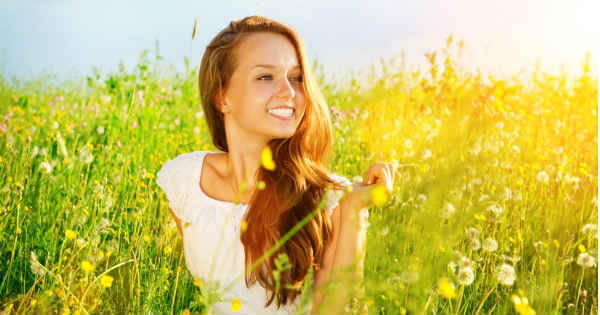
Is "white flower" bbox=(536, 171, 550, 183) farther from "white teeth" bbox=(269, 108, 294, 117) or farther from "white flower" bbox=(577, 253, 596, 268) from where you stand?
"white teeth" bbox=(269, 108, 294, 117)

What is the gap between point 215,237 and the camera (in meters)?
1.88

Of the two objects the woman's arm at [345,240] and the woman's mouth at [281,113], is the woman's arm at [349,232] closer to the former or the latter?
the woman's arm at [345,240]

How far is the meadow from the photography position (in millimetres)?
1568

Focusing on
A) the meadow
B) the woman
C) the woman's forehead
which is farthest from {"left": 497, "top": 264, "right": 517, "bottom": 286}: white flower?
the woman's forehead

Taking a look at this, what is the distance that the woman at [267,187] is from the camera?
5.70 ft

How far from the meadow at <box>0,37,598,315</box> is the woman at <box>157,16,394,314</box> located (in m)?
0.14

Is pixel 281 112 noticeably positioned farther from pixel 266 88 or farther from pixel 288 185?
pixel 288 185

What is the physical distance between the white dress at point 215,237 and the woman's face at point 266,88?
0.96 feet

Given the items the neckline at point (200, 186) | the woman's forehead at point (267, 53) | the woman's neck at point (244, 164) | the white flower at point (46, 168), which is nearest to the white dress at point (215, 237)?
the neckline at point (200, 186)

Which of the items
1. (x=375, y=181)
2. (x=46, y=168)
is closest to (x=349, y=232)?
(x=375, y=181)

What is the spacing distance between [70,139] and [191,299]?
174 centimetres

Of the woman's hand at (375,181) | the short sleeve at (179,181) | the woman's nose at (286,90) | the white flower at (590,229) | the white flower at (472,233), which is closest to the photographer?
the woman's hand at (375,181)

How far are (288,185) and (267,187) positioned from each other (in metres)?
0.08

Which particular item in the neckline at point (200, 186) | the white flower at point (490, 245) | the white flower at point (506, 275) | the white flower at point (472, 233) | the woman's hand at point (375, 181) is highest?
the woman's hand at point (375, 181)
